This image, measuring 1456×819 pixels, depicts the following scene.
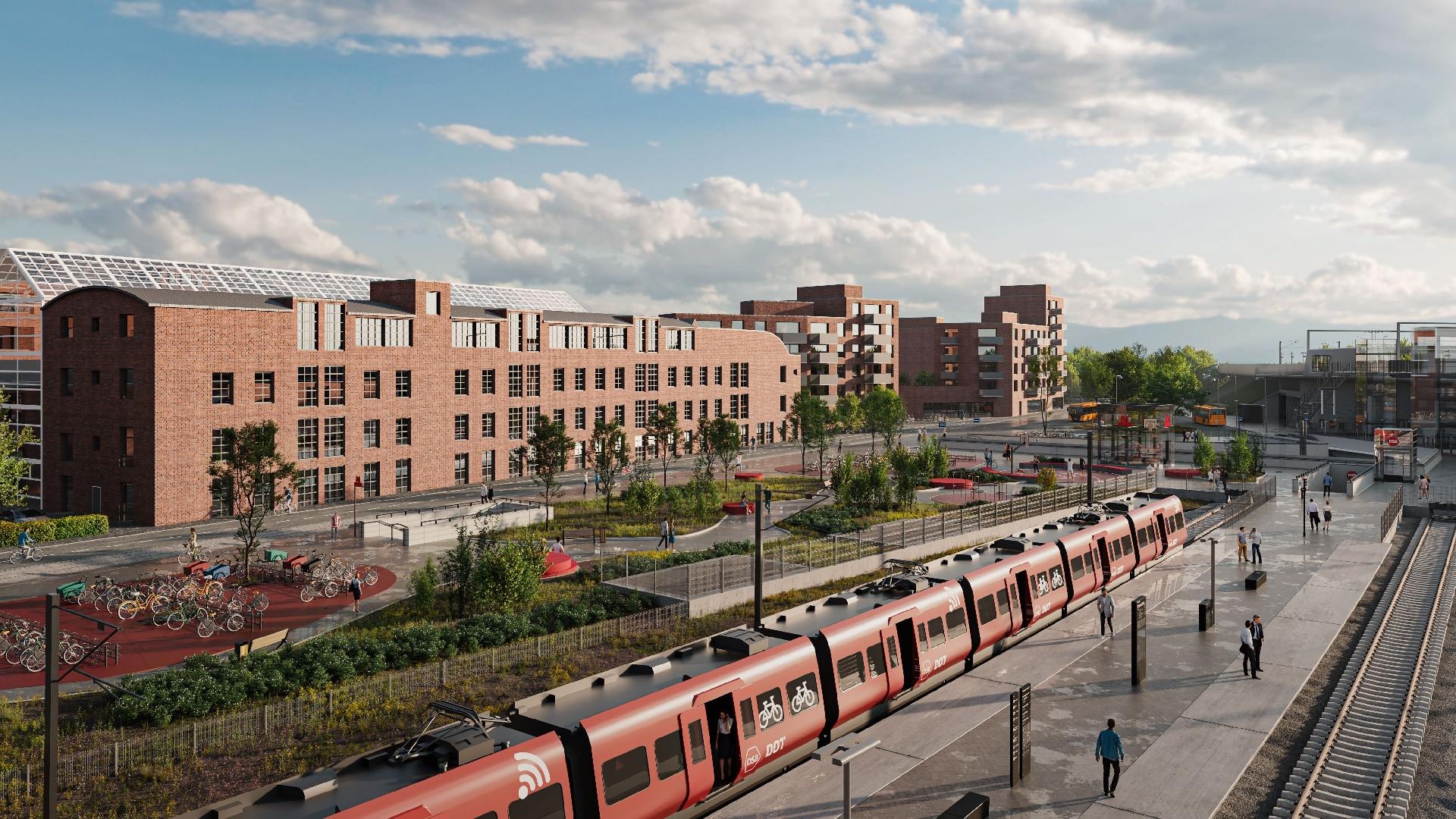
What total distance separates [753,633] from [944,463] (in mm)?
47777

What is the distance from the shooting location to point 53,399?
55938mm

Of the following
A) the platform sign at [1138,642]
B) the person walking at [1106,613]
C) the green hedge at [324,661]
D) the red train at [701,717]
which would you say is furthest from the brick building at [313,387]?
the platform sign at [1138,642]

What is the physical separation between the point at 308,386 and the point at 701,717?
4949 cm

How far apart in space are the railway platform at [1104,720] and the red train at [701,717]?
3.13 feet

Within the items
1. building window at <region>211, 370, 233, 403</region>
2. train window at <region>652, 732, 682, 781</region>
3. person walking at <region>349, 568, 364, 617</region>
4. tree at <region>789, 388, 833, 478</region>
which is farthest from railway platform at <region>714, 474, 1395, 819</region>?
building window at <region>211, 370, 233, 403</region>

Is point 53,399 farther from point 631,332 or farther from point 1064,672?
point 1064,672

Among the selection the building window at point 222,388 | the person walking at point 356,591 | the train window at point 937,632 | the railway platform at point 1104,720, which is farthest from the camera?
the building window at point 222,388

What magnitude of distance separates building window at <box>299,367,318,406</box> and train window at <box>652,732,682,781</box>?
49352 millimetres

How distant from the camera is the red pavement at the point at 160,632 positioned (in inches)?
1072

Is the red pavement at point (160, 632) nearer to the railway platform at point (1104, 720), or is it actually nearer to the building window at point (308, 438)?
the railway platform at point (1104, 720)

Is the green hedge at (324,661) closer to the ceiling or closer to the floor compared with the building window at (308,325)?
closer to the floor

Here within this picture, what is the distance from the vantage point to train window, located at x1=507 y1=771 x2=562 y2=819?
13859 millimetres

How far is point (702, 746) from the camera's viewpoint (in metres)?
17.1

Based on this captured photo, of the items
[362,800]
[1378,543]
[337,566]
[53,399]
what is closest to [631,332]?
[53,399]
